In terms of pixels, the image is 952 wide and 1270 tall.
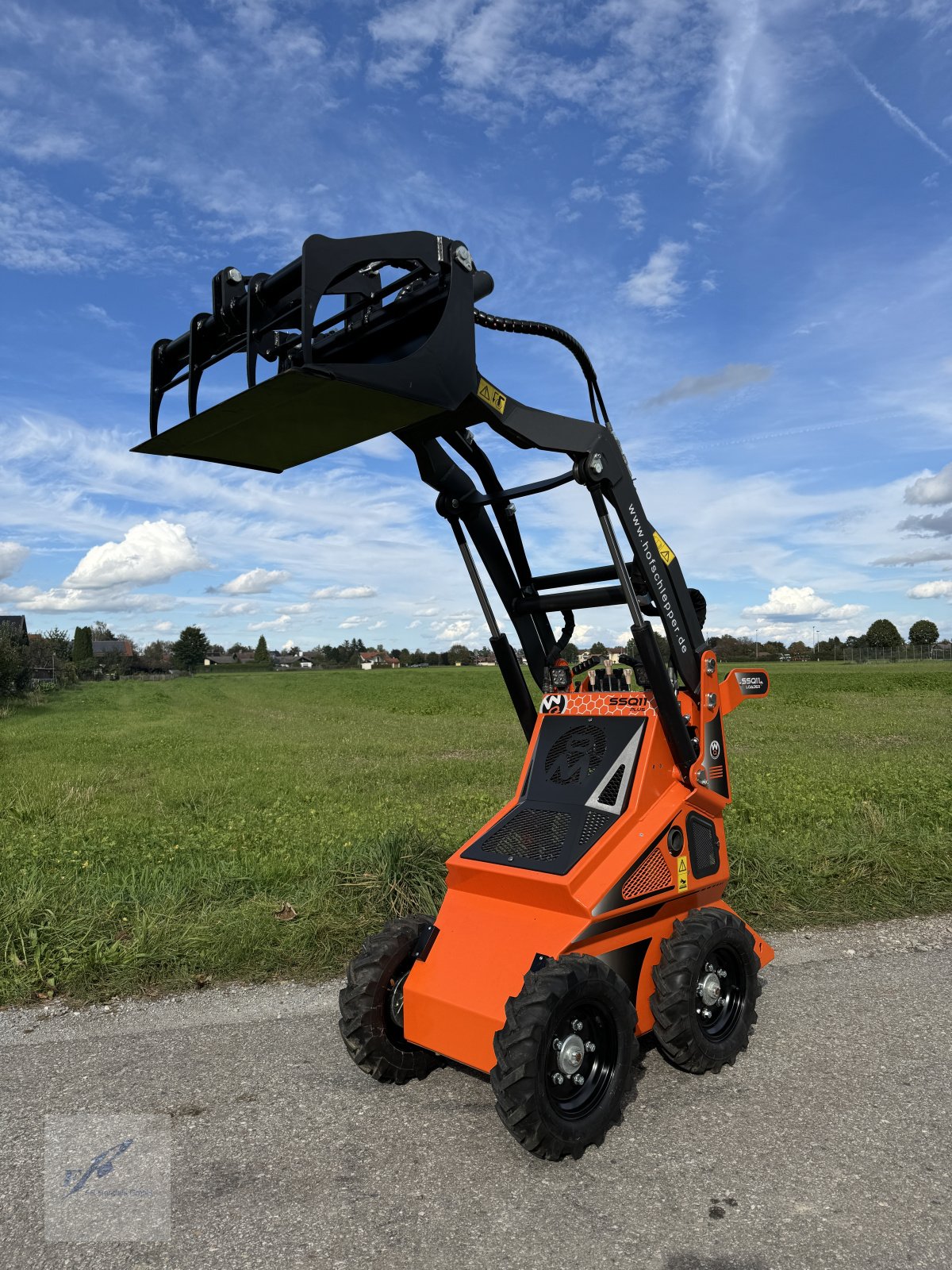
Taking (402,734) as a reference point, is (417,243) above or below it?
above

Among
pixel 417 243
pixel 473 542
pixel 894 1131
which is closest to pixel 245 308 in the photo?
pixel 417 243

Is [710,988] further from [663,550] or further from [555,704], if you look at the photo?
[663,550]

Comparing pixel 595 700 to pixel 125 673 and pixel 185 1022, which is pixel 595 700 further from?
pixel 125 673

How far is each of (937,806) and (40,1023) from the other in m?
8.11

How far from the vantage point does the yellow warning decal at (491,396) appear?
406 cm

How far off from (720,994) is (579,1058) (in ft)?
3.68

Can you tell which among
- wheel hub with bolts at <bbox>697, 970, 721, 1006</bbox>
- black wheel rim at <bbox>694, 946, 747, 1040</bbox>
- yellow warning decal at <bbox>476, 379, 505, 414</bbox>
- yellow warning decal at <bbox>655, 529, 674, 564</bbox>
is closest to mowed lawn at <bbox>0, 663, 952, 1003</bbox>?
black wheel rim at <bbox>694, 946, 747, 1040</bbox>

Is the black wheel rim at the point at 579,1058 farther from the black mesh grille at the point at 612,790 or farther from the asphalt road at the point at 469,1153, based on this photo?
the black mesh grille at the point at 612,790

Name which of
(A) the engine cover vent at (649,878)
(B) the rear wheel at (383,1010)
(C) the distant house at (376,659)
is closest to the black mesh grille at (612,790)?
(A) the engine cover vent at (649,878)

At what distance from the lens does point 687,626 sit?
5.10 metres

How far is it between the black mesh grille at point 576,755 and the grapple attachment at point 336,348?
1883 mm

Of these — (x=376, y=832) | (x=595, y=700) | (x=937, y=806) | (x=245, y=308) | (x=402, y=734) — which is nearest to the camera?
(x=245, y=308)

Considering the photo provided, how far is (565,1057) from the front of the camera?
3.75 m

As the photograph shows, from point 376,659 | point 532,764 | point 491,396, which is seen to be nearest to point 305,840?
point 532,764
